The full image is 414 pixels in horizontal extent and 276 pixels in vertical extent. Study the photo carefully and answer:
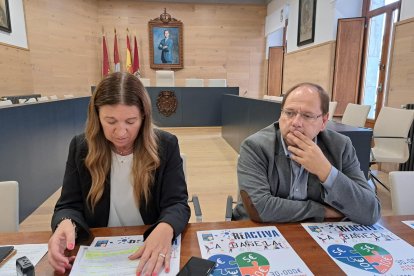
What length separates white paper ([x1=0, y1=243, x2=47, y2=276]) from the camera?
0.75m

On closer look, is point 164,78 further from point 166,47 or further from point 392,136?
point 392,136

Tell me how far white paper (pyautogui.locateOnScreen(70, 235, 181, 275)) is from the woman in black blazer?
89 millimetres

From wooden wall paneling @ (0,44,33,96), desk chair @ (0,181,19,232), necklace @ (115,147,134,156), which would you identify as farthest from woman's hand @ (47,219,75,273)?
wooden wall paneling @ (0,44,33,96)

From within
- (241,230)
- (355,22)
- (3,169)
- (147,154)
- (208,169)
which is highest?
(355,22)

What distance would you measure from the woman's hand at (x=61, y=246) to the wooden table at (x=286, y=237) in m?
0.03

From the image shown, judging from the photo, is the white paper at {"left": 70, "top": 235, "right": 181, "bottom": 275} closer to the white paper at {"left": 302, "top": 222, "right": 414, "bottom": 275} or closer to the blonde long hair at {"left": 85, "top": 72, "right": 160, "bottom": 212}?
the blonde long hair at {"left": 85, "top": 72, "right": 160, "bottom": 212}

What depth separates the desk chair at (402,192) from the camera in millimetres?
1272

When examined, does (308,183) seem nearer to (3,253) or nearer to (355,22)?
(3,253)

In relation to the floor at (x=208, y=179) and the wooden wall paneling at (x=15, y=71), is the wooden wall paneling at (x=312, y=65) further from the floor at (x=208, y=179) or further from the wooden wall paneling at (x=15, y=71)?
the wooden wall paneling at (x=15, y=71)

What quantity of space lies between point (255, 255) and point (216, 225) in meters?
0.21

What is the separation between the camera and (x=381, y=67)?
4211mm

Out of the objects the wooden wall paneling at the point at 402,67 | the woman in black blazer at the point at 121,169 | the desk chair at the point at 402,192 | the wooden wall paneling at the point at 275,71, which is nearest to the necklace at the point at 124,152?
the woman in black blazer at the point at 121,169

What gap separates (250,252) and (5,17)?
242 inches

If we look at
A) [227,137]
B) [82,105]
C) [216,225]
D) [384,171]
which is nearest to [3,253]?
[216,225]
